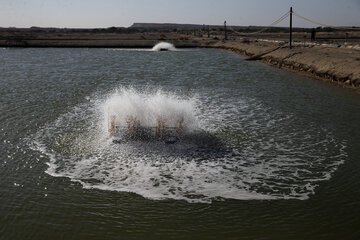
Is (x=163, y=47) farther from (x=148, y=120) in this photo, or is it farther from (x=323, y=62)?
(x=148, y=120)

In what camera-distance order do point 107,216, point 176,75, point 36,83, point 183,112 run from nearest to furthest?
point 107,216 < point 183,112 < point 36,83 < point 176,75

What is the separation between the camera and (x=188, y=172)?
1175 centimetres

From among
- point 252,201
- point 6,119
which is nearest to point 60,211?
point 252,201

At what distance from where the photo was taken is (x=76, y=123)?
687 inches

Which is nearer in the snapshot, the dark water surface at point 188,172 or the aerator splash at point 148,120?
the dark water surface at point 188,172

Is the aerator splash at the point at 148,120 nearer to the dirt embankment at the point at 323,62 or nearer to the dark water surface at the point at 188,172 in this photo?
the dark water surface at the point at 188,172

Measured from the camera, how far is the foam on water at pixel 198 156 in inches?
424

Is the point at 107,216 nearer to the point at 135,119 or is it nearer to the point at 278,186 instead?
the point at 278,186

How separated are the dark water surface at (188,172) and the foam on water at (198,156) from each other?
0.05 metres

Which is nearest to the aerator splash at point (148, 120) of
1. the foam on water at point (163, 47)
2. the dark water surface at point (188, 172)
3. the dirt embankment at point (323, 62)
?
the dark water surface at point (188, 172)

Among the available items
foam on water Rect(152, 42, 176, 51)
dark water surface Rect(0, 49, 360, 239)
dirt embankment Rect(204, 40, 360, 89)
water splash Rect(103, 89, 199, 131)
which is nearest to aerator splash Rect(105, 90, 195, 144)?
water splash Rect(103, 89, 199, 131)

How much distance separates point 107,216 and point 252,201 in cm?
425

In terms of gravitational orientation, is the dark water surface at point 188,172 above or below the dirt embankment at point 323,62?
below

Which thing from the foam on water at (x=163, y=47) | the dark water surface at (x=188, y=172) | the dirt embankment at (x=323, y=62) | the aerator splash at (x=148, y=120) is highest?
the foam on water at (x=163, y=47)
